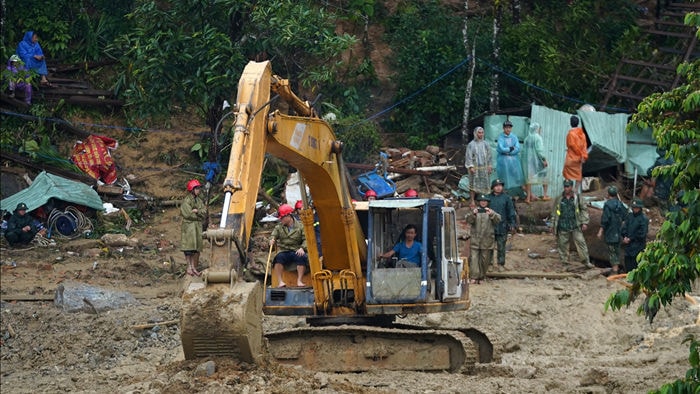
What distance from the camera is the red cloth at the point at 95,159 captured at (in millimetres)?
26484

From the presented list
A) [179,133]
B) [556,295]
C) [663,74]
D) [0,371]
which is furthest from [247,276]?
[663,74]

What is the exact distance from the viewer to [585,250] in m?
23.4

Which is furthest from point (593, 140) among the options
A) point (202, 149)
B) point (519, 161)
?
point (202, 149)

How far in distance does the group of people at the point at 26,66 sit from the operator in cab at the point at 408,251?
1330cm

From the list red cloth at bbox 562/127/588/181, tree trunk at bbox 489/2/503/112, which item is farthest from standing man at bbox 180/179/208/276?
tree trunk at bbox 489/2/503/112

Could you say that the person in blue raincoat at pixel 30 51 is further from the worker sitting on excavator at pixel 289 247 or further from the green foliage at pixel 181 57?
the worker sitting on excavator at pixel 289 247

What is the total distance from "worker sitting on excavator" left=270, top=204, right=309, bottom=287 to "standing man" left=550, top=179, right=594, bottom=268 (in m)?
7.26

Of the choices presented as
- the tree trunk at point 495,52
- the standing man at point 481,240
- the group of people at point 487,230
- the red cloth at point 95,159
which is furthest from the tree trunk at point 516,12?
the red cloth at point 95,159

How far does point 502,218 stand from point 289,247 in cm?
646

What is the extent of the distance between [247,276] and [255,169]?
4396 millimetres

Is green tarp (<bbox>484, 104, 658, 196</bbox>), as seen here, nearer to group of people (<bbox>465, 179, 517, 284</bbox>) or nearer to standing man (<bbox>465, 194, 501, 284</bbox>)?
group of people (<bbox>465, 179, 517, 284</bbox>)

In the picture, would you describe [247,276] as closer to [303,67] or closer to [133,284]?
[133,284]

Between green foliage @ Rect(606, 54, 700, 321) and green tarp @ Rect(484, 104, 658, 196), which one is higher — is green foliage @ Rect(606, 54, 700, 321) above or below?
below

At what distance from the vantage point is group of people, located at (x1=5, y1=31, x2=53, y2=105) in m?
26.8
